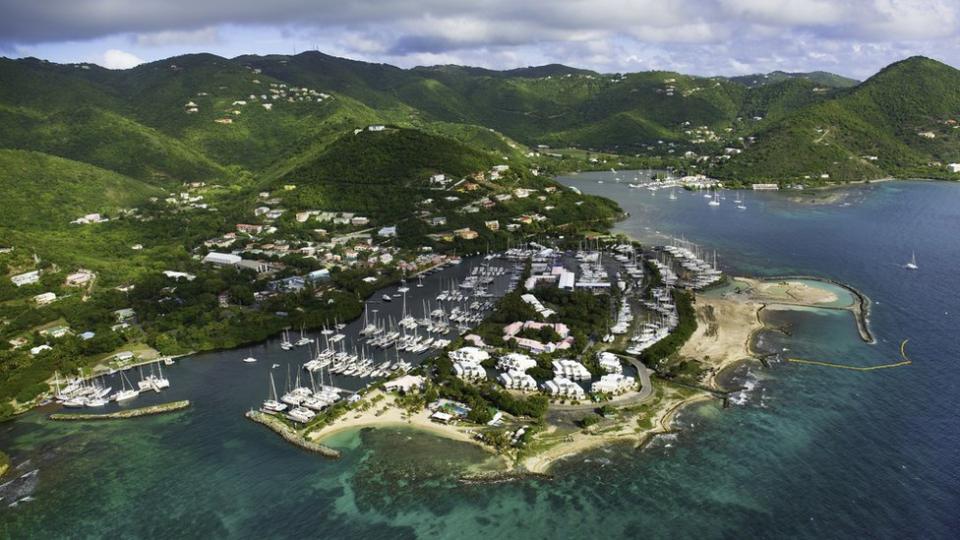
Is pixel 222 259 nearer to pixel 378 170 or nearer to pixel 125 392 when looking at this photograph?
pixel 125 392

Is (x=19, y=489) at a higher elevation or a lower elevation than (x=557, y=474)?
higher

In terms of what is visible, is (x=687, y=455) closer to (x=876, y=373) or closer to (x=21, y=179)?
(x=876, y=373)

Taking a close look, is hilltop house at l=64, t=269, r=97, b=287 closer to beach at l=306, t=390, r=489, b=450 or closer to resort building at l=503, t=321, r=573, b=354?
beach at l=306, t=390, r=489, b=450

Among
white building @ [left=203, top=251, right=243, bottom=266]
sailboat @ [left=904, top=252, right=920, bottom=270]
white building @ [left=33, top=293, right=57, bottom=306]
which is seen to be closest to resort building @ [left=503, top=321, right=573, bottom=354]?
white building @ [left=203, top=251, right=243, bottom=266]

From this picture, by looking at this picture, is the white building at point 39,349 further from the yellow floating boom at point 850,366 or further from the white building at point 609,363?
the yellow floating boom at point 850,366

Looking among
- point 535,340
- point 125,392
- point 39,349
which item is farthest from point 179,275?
point 535,340

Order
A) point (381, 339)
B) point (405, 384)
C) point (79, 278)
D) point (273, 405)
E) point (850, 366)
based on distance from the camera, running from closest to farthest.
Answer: point (273, 405) < point (405, 384) < point (850, 366) < point (381, 339) < point (79, 278)
